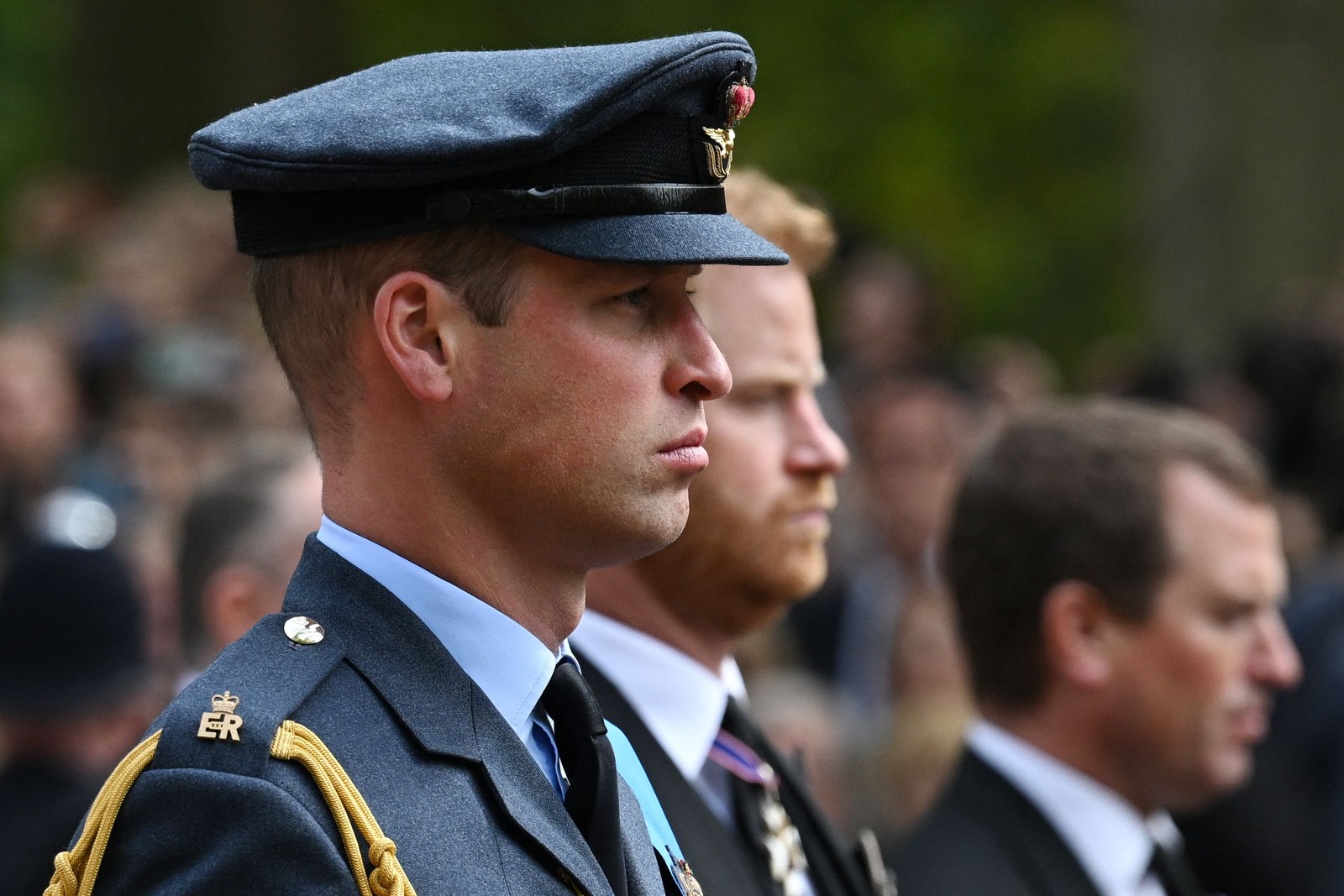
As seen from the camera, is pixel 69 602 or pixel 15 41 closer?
pixel 69 602

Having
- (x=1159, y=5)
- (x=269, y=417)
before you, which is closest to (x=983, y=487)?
(x=269, y=417)

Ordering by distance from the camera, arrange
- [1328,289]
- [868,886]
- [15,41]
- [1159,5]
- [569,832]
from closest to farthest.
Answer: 1. [569,832]
2. [868,886]
3. [1328,289]
4. [1159,5]
5. [15,41]

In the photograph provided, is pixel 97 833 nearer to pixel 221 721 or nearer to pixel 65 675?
pixel 221 721

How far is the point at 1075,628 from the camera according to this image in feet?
13.8

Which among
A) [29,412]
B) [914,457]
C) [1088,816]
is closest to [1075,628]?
[1088,816]

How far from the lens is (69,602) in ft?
16.2

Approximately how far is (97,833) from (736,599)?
1.51m

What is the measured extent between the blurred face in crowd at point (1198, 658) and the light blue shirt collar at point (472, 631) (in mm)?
2230

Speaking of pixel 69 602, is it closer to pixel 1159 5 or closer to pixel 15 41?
pixel 1159 5

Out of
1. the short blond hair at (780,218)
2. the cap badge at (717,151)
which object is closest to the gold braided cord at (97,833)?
the cap badge at (717,151)

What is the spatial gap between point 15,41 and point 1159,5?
10.4 m

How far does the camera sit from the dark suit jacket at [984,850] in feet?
12.2

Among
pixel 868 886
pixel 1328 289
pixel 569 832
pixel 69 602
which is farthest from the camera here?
pixel 1328 289

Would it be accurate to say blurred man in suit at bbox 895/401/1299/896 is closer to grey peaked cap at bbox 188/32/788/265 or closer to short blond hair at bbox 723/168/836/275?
short blond hair at bbox 723/168/836/275
